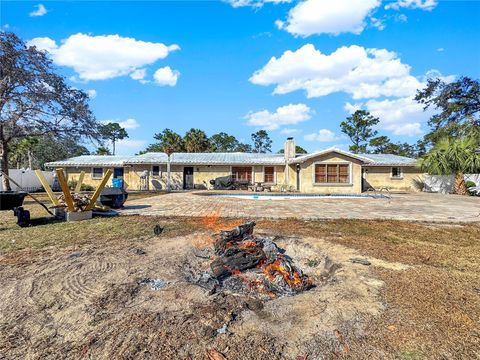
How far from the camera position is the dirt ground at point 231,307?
2.47 m

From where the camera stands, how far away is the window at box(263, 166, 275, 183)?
987 inches

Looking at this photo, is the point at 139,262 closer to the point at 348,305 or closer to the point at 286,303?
the point at 286,303

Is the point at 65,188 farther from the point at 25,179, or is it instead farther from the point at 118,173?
the point at 118,173

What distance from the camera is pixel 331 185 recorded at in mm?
21500

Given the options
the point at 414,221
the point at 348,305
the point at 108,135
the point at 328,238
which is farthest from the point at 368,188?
the point at 348,305

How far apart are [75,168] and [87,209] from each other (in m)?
20.0

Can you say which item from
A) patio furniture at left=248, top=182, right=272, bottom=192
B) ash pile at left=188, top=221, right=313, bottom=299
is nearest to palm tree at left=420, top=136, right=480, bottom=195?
patio furniture at left=248, top=182, right=272, bottom=192

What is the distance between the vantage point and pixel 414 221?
882 centimetres

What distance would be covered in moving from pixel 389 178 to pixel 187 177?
61.2 ft

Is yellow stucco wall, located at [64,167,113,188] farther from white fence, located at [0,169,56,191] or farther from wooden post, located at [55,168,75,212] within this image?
wooden post, located at [55,168,75,212]

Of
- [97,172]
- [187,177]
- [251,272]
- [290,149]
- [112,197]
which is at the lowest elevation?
[251,272]

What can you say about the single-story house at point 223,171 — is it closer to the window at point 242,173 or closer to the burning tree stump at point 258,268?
the window at point 242,173

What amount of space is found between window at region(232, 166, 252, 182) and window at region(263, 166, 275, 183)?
137 cm

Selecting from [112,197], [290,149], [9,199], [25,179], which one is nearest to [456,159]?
[290,149]
